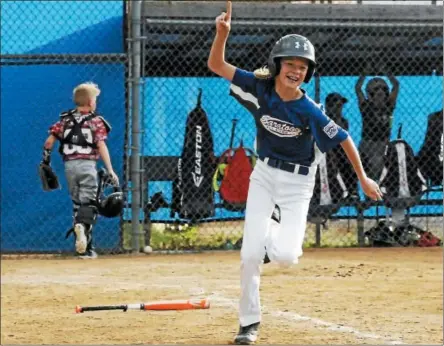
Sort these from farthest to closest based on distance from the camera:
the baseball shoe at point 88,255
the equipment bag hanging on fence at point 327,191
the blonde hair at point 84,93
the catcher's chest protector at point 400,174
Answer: the catcher's chest protector at point 400,174 → the equipment bag hanging on fence at point 327,191 → the baseball shoe at point 88,255 → the blonde hair at point 84,93

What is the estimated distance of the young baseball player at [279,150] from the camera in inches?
260

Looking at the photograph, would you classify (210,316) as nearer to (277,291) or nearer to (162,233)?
(277,291)

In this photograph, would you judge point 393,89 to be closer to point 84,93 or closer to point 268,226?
point 84,93

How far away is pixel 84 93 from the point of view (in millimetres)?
11789

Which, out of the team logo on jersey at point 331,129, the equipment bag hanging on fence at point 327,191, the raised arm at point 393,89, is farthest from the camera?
the raised arm at point 393,89

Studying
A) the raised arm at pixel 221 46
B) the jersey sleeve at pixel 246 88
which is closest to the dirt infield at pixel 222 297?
the jersey sleeve at pixel 246 88

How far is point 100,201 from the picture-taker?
478 inches

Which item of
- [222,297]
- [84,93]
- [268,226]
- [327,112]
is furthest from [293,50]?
[327,112]

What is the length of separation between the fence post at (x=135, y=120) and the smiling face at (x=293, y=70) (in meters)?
6.13

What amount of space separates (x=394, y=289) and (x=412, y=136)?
4.71 m

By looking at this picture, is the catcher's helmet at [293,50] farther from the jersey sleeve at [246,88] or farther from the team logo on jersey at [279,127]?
the team logo on jersey at [279,127]

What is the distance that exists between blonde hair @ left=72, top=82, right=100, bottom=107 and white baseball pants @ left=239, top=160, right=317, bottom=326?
17.0 feet

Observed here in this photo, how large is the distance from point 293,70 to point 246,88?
36 centimetres

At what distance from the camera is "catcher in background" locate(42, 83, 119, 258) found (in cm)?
1191
